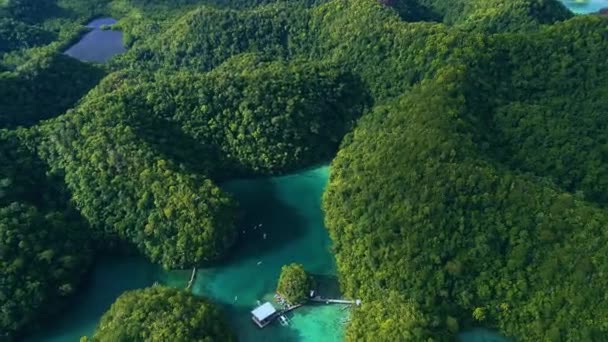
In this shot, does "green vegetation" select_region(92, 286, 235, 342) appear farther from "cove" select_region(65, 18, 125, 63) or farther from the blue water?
the blue water

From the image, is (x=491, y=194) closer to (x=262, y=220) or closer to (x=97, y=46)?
(x=262, y=220)

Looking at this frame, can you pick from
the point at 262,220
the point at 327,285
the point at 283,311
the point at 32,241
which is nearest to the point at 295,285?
the point at 283,311

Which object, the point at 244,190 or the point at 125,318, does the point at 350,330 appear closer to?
the point at 125,318

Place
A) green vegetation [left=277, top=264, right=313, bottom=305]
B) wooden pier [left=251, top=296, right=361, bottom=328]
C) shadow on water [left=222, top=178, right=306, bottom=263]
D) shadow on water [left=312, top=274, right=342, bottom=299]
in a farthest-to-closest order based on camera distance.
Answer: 1. shadow on water [left=222, top=178, right=306, bottom=263]
2. shadow on water [left=312, top=274, right=342, bottom=299]
3. green vegetation [left=277, top=264, right=313, bottom=305]
4. wooden pier [left=251, top=296, right=361, bottom=328]

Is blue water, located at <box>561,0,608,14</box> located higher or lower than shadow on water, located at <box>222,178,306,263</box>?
higher

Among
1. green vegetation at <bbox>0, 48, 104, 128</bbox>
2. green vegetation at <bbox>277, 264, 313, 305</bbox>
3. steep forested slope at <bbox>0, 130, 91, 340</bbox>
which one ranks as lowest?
green vegetation at <bbox>277, 264, 313, 305</bbox>

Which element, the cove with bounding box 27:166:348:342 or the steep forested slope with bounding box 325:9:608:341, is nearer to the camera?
the steep forested slope with bounding box 325:9:608:341

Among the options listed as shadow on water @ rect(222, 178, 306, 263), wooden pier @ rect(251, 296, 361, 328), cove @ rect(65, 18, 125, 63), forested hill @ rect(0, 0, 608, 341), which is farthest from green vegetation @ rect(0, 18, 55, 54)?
wooden pier @ rect(251, 296, 361, 328)

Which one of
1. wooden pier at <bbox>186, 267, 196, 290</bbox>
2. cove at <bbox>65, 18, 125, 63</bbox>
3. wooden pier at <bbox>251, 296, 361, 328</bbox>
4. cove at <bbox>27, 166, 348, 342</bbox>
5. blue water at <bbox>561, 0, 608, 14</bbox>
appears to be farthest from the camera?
blue water at <bbox>561, 0, 608, 14</bbox>

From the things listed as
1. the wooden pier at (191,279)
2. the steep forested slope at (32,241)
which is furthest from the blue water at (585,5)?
the steep forested slope at (32,241)
